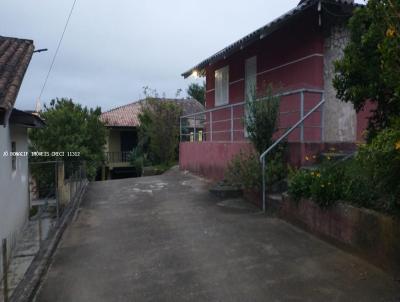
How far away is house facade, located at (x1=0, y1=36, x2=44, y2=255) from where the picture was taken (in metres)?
4.85

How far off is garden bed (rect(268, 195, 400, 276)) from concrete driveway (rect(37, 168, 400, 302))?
150 millimetres

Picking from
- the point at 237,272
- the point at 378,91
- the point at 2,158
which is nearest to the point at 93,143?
the point at 2,158

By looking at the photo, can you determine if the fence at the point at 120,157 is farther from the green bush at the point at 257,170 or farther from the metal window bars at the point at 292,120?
the green bush at the point at 257,170

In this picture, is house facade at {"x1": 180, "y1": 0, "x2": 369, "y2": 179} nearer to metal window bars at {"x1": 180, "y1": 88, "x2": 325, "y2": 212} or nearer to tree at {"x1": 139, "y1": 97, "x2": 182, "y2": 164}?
metal window bars at {"x1": 180, "y1": 88, "x2": 325, "y2": 212}

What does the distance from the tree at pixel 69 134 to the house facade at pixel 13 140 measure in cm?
194

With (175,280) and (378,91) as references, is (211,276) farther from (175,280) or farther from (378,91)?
(378,91)

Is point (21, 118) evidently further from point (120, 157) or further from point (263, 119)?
point (120, 157)

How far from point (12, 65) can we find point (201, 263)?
4779mm

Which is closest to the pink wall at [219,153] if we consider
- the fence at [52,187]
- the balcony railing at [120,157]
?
the fence at [52,187]

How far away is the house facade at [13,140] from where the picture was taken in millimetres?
4852

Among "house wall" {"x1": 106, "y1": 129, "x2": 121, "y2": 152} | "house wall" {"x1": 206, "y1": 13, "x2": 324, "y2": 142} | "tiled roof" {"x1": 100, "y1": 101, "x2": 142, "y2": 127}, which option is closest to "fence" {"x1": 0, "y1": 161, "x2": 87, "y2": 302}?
"house wall" {"x1": 206, "y1": 13, "x2": 324, "y2": 142}

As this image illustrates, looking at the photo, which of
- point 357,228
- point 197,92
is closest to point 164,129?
point 357,228

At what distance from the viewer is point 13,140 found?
7270mm

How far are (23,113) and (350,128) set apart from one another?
753 centimetres
